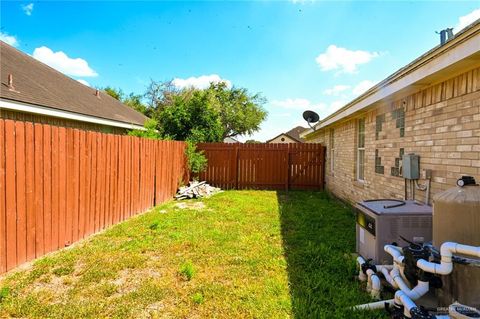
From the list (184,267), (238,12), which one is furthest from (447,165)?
(238,12)

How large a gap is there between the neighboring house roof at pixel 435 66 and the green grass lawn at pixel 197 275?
2457 millimetres

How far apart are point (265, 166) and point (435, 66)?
8.50 metres

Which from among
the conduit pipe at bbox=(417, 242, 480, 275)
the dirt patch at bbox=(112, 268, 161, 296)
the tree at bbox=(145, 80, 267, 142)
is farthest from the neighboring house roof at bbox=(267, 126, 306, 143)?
the conduit pipe at bbox=(417, 242, 480, 275)

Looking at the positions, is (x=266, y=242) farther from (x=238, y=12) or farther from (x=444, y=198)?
(x=238, y=12)

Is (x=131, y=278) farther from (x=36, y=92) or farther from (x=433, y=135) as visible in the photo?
(x=36, y=92)

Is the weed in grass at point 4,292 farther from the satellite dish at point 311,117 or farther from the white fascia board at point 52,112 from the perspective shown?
the satellite dish at point 311,117

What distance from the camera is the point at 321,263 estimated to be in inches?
144

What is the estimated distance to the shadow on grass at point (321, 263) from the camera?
2.67 meters

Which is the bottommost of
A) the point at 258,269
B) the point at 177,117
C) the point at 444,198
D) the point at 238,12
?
the point at 258,269

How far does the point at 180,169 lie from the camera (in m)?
9.70

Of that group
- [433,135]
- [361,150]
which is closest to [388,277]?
[433,135]

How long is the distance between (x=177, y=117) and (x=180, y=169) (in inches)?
209

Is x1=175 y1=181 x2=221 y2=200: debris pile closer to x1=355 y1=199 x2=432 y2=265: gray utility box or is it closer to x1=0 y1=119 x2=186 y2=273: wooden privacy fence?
x1=0 y1=119 x2=186 y2=273: wooden privacy fence

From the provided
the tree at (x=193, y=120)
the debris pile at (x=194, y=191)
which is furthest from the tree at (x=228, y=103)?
the debris pile at (x=194, y=191)
